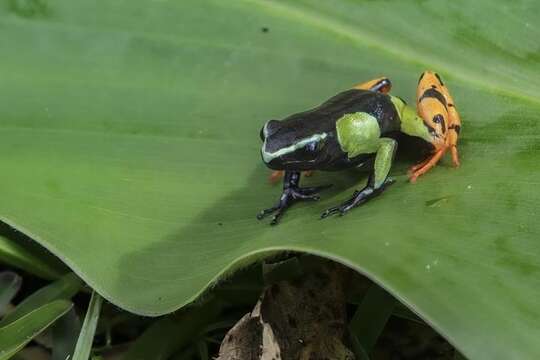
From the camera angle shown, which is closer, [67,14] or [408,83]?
[408,83]

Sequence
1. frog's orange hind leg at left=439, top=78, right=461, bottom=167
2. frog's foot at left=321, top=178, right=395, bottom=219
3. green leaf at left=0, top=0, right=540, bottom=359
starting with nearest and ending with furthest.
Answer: green leaf at left=0, top=0, right=540, bottom=359, frog's foot at left=321, top=178, right=395, bottom=219, frog's orange hind leg at left=439, top=78, right=461, bottom=167

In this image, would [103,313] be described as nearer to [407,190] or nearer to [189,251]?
[189,251]

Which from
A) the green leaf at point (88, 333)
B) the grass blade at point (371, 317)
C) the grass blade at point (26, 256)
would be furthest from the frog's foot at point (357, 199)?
the grass blade at point (26, 256)

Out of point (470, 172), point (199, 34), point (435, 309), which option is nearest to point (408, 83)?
point (470, 172)

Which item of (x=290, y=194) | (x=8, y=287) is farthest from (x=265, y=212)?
(x=8, y=287)

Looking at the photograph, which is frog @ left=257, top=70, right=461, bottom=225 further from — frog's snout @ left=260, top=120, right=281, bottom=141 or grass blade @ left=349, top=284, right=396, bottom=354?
grass blade @ left=349, top=284, right=396, bottom=354

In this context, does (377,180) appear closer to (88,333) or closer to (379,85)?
(379,85)

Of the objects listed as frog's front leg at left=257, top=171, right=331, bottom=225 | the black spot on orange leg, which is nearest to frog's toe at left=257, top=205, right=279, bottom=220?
frog's front leg at left=257, top=171, right=331, bottom=225
